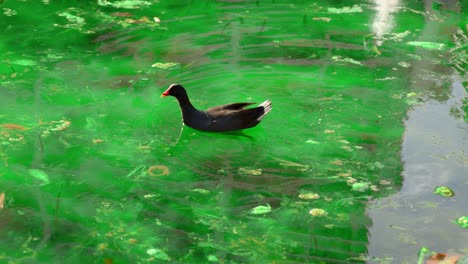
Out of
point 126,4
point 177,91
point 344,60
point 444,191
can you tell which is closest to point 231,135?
point 177,91

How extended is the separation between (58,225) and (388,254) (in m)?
2.03

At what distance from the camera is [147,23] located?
8.41m

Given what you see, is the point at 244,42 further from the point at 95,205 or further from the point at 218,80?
the point at 95,205

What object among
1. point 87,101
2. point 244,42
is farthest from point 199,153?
point 244,42

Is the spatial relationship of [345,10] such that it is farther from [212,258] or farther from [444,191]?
[212,258]

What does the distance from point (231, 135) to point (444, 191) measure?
66.3 inches

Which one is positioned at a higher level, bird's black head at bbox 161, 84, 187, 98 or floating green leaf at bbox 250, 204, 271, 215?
bird's black head at bbox 161, 84, 187, 98

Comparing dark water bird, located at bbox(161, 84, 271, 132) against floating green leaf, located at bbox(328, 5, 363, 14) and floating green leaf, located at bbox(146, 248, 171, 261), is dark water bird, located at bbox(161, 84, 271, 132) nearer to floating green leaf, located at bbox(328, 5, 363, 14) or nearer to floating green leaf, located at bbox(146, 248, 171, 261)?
floating green leaf, located at bbox(146, 248, 171, 261)

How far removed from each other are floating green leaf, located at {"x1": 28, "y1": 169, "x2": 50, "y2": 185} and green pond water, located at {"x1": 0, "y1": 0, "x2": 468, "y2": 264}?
13 millimetres

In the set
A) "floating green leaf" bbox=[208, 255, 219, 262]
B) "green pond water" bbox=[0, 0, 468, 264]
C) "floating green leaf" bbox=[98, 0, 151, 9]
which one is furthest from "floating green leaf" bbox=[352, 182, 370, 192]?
"floating green leaf" bbox=[98, 0, 151, 9]

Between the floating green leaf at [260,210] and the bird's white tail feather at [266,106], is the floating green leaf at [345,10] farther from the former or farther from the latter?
the floating green leaf at [260,210]

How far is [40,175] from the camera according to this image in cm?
566

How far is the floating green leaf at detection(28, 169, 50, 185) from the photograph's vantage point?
5605mm

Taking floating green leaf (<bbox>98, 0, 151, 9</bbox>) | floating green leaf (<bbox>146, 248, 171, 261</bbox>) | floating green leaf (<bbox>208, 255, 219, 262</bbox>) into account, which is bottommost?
floating green leaf (<bbox>208, 255, 219, 262</bbox>)
